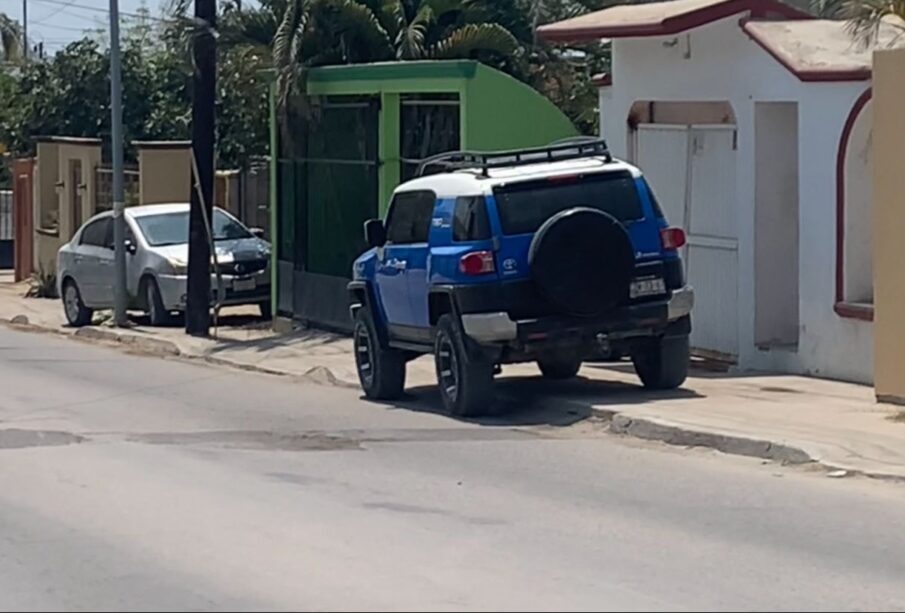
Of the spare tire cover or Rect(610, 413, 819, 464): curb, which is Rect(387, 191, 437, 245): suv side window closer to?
the spare tire cover

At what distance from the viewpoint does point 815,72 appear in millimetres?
16688

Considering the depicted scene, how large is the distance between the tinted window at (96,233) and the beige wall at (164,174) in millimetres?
3055

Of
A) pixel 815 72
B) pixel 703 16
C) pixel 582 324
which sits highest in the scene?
pixel 703 16

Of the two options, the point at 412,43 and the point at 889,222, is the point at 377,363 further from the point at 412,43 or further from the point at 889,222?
the point at 412,43

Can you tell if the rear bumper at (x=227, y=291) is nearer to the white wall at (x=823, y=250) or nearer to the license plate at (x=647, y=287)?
the white wall at (x=823, y=250)

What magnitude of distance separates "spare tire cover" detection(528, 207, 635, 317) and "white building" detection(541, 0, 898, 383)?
2.53 meters

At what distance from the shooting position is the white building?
658 inches

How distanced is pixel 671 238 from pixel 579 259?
1054 mm

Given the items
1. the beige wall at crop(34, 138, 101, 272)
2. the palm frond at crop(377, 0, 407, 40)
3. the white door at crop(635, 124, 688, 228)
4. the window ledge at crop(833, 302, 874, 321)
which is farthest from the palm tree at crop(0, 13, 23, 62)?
the window ledge at crop(833, 302, 874, 321)

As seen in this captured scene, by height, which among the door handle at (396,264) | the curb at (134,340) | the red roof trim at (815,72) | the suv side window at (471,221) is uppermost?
the red roof trim at (815,72)

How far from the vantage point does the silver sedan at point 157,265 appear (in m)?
26.3

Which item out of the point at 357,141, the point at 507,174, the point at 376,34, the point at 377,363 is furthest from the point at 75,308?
the point at 507,174

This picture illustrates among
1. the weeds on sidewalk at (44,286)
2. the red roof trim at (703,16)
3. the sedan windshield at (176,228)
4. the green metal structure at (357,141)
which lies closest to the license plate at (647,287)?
the red roof trim at (703,16)

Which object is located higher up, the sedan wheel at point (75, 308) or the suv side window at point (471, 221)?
the suv side window at point (471, 221)
